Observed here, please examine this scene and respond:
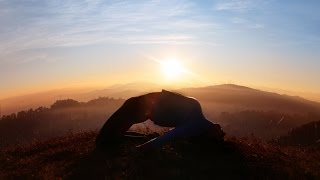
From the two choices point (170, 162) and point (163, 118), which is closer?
point (170, 162)

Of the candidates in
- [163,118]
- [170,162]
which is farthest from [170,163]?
[163,118]

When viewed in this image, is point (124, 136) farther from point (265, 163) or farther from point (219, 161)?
point (265, 163)

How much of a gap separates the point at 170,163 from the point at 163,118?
283 centimetres

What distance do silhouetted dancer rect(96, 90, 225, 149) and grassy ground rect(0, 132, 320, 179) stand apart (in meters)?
0.34

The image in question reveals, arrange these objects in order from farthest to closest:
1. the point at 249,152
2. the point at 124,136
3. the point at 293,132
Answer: the point at 293,132, the point at 124,136, the point at 249,152

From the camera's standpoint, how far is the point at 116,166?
13.6 metres

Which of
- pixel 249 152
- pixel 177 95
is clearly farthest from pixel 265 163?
pixel 177 95

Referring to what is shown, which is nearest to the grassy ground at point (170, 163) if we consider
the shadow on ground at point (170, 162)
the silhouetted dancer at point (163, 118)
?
the shadow on ground at point (170, 162)

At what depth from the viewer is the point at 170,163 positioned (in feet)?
44.9

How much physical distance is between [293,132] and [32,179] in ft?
90.8

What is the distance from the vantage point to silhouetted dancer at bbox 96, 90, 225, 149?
51.2ft

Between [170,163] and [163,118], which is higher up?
[163,118]

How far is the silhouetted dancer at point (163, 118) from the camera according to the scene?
614 inches

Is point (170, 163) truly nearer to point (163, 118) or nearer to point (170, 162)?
point (170, 162)
